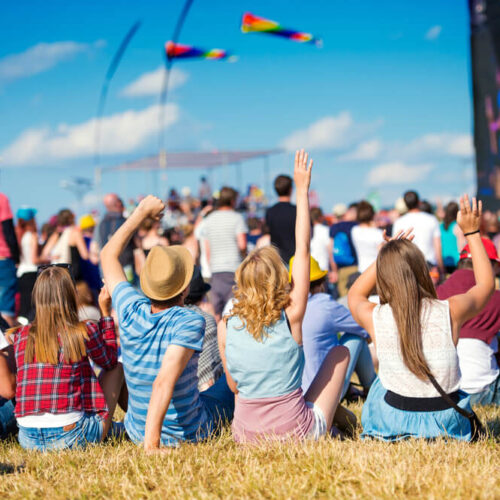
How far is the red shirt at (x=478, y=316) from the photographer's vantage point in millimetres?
4652

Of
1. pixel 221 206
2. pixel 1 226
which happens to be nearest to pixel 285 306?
pixel 1 226

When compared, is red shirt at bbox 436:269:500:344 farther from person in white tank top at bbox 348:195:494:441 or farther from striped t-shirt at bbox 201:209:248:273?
striped t-shirt at bbox 201:209:248:273

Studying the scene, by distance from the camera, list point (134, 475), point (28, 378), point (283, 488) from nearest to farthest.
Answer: point (283, 488) < point (134, 475) < point (28, 378)

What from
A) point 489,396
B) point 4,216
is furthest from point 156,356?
point 4,216

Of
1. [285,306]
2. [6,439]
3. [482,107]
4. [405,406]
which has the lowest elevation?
[6,439]

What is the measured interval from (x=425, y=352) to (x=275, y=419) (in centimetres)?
88

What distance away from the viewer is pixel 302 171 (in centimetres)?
369

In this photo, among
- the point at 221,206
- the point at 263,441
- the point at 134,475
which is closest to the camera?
the point at 134,475

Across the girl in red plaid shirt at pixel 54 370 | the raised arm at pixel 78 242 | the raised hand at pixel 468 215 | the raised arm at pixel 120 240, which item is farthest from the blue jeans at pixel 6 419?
the raised arm at pixel 78 242

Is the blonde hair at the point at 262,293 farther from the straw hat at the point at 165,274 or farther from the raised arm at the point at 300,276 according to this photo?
the straw hat at the point at 165,274

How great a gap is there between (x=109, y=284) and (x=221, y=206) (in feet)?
14.0

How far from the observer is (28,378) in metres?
3.64

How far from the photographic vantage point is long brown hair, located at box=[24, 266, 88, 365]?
363cm

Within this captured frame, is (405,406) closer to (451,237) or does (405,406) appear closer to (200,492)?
(200,492)
